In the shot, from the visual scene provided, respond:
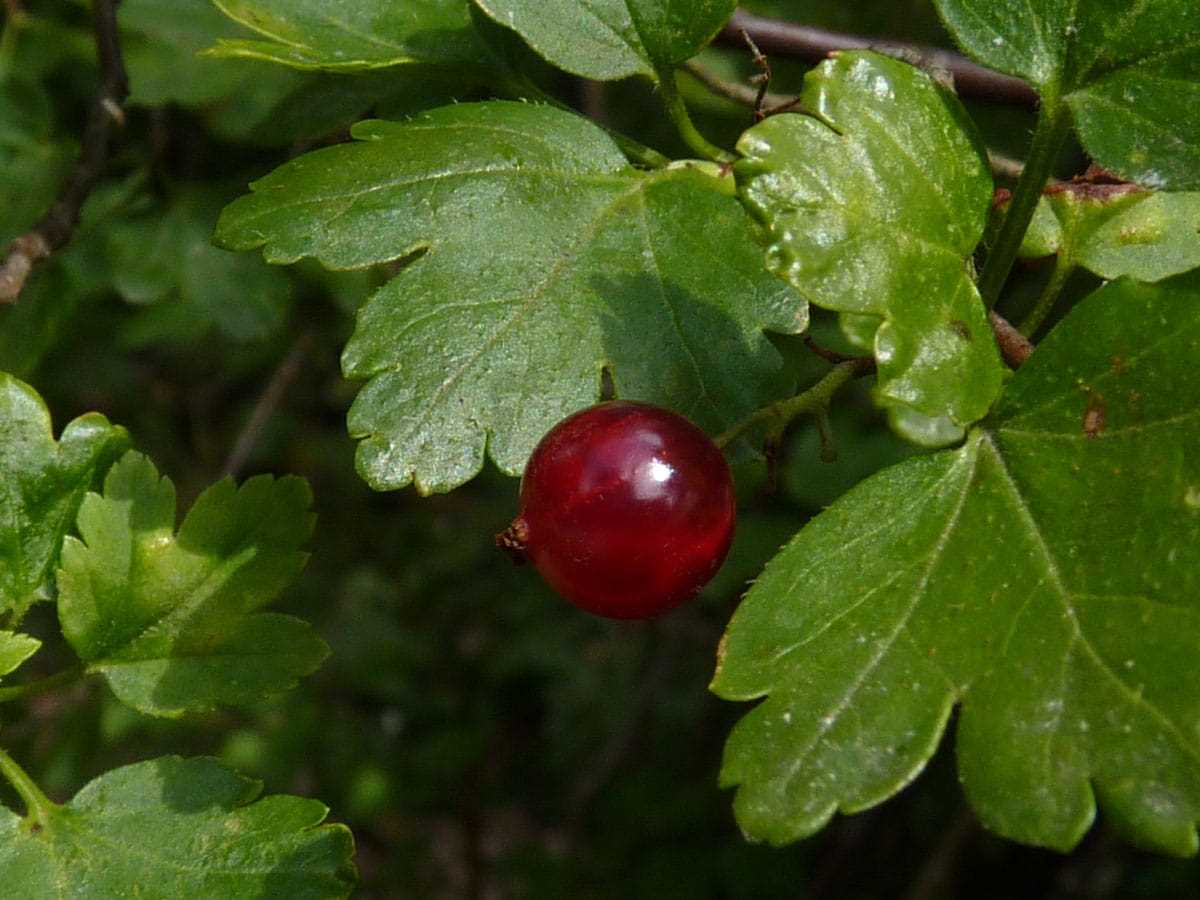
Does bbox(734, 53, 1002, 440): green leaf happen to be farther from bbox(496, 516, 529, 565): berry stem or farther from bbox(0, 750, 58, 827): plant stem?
bbox(0, 750, 58, 827): plant stem

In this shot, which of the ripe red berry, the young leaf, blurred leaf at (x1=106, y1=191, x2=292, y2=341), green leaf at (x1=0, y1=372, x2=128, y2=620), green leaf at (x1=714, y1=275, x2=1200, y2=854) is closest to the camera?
green leaf at (x1=714, y1=275, x2=1200, y2=854)

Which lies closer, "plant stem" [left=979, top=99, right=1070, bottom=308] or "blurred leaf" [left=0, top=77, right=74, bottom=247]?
"plant stem" [left=979, top=99, right=1070, bottom=308]

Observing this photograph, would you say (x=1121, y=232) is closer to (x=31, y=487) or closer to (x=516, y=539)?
(x=516, y=539)

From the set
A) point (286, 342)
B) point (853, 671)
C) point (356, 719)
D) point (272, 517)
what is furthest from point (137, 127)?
point (356, 719)

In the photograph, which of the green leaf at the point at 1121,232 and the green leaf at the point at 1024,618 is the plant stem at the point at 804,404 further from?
the green leaf at the point at 1121,232

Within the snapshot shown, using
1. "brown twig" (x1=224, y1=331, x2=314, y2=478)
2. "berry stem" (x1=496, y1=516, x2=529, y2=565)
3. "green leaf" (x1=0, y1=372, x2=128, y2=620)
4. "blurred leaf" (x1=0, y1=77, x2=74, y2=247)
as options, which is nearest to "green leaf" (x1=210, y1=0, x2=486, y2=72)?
"green leaf" (x1=0, y1=372, x2=128, y2=620)

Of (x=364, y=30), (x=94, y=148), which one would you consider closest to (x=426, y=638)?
(x=94, y=148)
